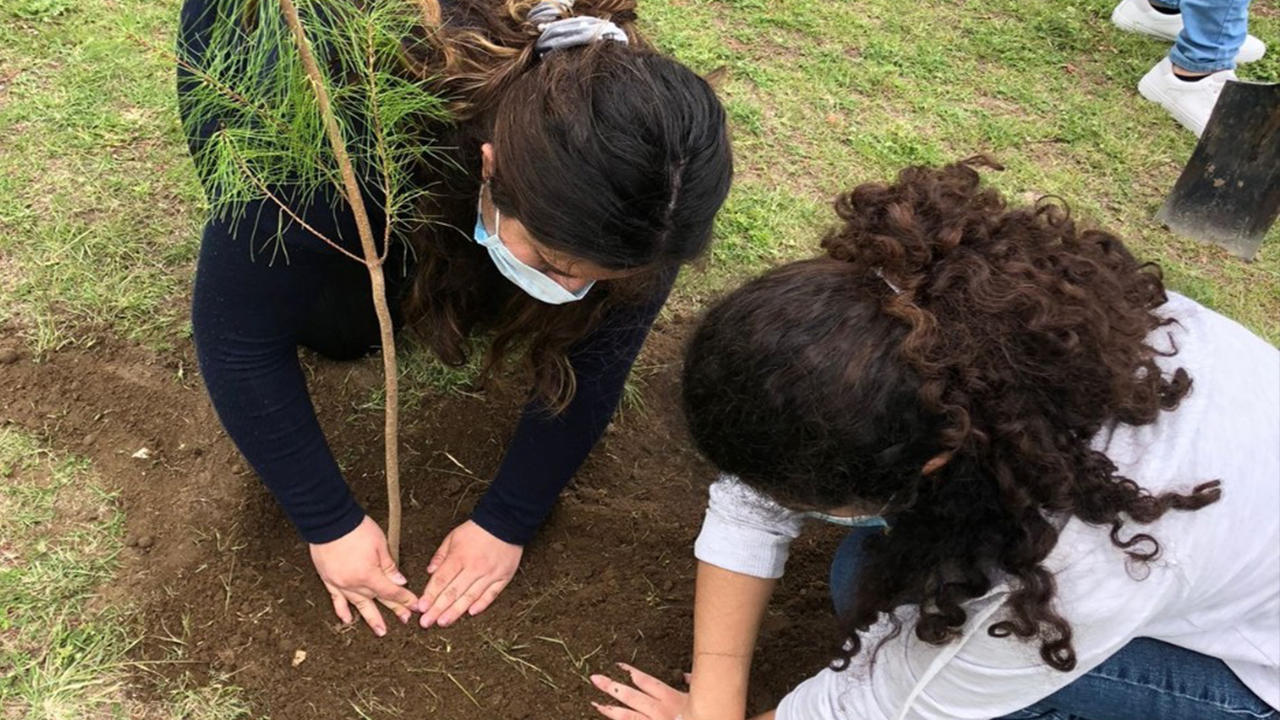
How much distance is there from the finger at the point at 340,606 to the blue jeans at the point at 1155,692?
2.98 feet

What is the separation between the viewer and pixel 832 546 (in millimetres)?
2076

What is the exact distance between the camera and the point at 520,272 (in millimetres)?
1382

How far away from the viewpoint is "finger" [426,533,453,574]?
6.28 ft

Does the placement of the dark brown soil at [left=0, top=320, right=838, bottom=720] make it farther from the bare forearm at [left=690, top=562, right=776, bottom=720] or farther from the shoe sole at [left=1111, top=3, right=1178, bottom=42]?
the shoe sole at [left=1111, top=3, right=1178, bottom=42]

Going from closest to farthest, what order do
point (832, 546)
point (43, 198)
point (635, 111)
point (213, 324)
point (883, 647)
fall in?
point (635, 111), point (883, 647), point (213, 324), point (832, 546), point (43, 198)

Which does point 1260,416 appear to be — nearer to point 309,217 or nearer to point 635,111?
point 635,111

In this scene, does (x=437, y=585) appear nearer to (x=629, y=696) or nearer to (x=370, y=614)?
(x=370, y=614)

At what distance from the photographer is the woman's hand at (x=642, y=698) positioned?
1.75 metres

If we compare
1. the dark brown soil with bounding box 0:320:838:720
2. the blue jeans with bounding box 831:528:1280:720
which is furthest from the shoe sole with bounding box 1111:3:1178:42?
the blue jeans with bounding box 831:528:1280:720

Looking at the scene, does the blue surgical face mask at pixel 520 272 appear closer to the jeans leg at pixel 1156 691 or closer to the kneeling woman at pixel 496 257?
the kneeling woman at pixel 496 257

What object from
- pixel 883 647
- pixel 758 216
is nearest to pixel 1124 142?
pixel 758 216

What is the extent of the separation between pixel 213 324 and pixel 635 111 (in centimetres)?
73

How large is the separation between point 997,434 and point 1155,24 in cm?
351

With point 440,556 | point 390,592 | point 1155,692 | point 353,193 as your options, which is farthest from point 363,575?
point 1155,692
